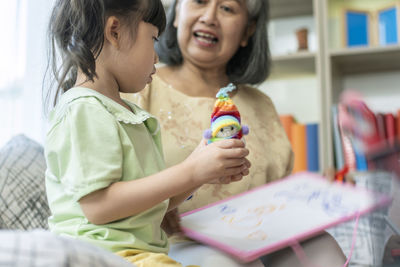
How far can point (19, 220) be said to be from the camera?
1.17m

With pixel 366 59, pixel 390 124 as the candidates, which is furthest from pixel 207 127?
→ pixel 366 59

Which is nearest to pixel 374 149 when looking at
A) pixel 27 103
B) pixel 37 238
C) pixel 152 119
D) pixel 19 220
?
pixel 37 238

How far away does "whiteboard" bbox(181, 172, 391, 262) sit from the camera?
962mm

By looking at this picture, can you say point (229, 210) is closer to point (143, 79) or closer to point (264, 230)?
point (264, 230)

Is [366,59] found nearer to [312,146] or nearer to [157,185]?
[312,146]

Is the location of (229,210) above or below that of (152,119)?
below

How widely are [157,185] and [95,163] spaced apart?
0.33 ft

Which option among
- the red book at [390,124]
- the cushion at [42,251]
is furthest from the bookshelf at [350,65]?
the cushion at [42,251]

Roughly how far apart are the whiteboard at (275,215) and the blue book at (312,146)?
1.04m

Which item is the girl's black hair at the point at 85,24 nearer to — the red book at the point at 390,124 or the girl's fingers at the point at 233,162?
the girl's fingers at the point at 233,162

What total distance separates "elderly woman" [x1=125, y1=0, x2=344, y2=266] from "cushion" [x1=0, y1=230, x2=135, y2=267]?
668 millimetres

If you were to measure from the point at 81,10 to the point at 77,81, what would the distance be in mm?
131

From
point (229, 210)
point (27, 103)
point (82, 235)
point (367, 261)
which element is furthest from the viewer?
point (27, 103)

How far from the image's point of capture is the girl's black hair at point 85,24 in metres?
0.86
